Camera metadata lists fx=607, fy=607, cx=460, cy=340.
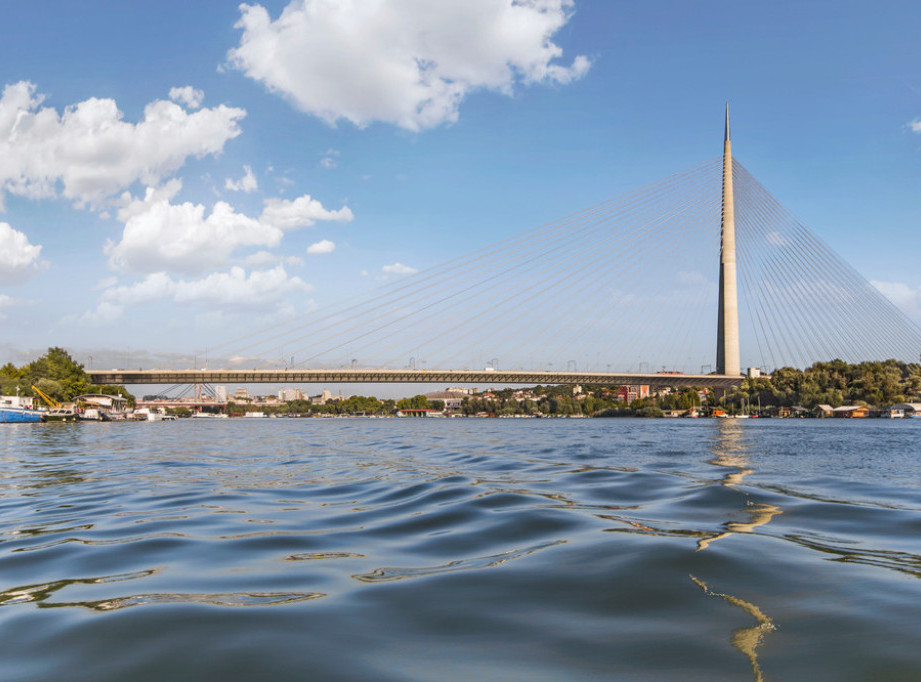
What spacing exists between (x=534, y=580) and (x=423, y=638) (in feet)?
3.56

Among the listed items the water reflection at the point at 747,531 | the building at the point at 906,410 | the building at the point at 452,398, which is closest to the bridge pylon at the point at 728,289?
the building at the point at 906,410

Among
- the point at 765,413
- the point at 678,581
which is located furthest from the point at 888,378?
the point at 678,581

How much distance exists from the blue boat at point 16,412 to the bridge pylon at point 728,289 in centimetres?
6379

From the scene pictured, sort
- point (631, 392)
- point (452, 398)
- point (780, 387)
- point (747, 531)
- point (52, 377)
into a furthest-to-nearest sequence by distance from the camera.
Answer: point (452, 398)
point (631, 392)
point (780, 387)
point (52, 377)
point (747, 531)

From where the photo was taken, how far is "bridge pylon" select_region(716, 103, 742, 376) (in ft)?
188

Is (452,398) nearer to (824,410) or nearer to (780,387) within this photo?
(780,387)

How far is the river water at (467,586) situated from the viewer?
2.62 meters

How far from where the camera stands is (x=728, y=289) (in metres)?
57.3

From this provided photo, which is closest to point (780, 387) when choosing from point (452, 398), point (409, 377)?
point (409, 377)

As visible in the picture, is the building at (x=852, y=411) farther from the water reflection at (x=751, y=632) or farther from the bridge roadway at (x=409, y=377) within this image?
the water reflection at (x=751, y=632)

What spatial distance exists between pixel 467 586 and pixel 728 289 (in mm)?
59576

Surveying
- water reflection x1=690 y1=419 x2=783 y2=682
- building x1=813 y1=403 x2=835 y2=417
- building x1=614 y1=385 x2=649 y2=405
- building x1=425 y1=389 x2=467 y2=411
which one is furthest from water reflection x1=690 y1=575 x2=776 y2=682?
building x1=425 y1=389 x2=467 y2=411

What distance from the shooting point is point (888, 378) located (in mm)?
72062

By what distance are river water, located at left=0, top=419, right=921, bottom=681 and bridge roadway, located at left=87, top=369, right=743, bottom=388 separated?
5676cm
